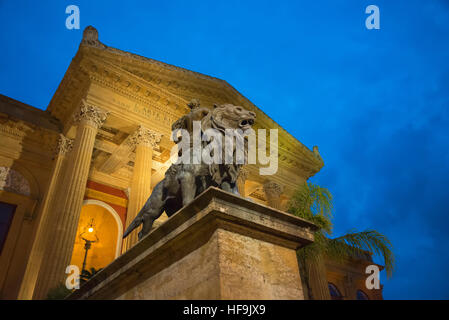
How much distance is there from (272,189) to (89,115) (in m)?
10.3

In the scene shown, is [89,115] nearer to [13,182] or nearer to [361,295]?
[13,182]

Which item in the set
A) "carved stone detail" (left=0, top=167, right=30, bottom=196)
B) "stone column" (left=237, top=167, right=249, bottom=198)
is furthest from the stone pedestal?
"carved stone detail" (left=0, top=167, right=30, bottom=196)

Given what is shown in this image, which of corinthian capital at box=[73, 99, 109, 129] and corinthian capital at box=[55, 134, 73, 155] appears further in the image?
corinthian capital at box=[55, 134, 73, 155]

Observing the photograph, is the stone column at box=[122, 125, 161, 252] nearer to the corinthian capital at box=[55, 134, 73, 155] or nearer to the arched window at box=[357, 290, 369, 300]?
the corinthian capital at box=[55, 134, 73, 155]

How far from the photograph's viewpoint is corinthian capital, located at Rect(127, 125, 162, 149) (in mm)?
13984

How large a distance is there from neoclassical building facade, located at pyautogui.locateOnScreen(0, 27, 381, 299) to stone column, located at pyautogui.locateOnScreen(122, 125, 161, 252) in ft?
0.13

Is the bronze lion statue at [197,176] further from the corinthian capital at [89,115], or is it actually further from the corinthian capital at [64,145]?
the corinthian capital at [64,145]

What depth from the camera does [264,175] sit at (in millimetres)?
19047

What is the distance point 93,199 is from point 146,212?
48.8 ft

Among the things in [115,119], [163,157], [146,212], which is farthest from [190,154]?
[163,157]

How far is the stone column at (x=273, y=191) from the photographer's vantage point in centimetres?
1833

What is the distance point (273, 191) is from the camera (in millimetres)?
18594

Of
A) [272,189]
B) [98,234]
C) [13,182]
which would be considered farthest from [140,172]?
[272,189]
